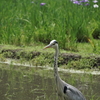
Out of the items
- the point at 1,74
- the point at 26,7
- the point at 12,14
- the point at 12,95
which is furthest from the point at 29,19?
the point at 12,95

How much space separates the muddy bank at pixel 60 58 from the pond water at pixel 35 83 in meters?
0.32

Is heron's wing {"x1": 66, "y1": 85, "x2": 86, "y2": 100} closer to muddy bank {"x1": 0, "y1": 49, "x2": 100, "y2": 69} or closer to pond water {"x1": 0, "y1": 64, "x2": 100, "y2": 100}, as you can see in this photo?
pond water {"x1": 0, "y1": 64, "x2": 100, "y2": 100}

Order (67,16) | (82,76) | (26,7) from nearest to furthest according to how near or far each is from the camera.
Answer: (82,76), (67,16), (26,7)

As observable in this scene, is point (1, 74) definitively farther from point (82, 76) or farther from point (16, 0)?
point (16, 0)

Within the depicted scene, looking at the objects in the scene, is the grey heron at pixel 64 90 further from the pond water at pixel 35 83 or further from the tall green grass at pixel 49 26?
the tall green grass at pixel 49 26

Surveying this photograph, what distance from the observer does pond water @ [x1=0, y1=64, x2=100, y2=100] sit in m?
6.02

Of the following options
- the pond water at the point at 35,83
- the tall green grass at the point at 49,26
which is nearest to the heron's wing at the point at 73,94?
the pond water at the point at 35,83

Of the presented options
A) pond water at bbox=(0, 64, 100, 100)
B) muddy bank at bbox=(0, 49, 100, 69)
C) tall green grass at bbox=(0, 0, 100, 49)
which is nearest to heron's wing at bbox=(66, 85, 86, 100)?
pond water at bbox=(0, 64, 100, 100)

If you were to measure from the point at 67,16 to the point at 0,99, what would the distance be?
4277 mm

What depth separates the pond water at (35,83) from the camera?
6.02 m

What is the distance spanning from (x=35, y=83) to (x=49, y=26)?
293cm

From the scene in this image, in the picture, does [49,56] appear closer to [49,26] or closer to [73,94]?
[49,26]

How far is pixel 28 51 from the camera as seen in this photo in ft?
27.4

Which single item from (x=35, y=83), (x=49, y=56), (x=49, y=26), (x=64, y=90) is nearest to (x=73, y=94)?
(x=64, y=90)
